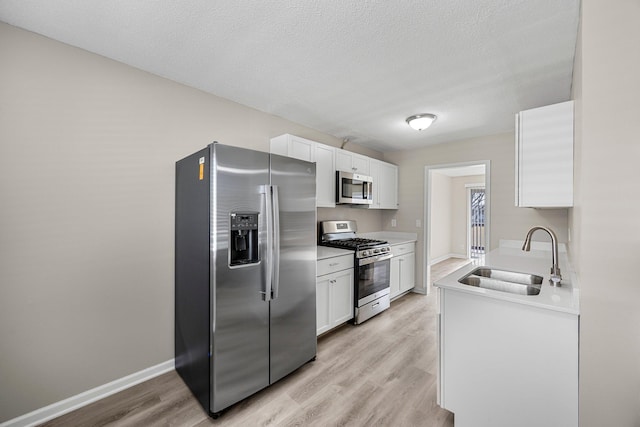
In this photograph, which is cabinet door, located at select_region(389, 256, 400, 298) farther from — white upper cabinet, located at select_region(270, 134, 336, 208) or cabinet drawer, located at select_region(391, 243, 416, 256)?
white upper cabinet, located at select_region(270, 134, 336, 208)

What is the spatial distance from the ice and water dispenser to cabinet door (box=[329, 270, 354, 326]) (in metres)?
1.23

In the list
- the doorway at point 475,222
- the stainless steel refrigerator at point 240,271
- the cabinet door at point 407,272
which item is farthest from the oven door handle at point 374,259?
the doorway at point 475,222

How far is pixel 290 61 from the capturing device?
204 centimetres

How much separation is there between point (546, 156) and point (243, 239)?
223 centimetres

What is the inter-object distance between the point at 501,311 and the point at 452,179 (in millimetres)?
7448

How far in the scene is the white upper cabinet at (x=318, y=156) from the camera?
296 centimetres

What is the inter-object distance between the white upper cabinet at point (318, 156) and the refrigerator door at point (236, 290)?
97 centimetres

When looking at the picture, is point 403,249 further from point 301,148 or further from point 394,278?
point 301,148

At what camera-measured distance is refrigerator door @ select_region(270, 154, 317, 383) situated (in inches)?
83.7

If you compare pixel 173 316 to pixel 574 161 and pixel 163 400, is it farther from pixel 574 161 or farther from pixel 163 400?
pixel 574 161

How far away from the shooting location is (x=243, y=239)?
1979mm

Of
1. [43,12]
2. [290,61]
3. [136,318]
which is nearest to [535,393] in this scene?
[290,61]

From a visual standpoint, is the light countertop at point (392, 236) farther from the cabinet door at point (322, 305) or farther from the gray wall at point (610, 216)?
the gray wall at point (610, 216)

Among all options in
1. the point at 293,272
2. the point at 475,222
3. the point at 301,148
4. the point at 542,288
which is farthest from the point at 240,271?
the point at 475,222
